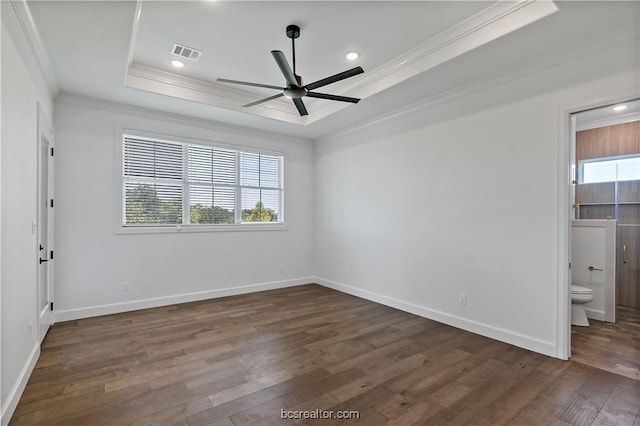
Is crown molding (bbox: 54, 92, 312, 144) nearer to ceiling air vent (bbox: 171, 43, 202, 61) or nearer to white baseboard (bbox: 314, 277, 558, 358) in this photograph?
ceiling air vent (bbox: 171, 43, 202, 61)

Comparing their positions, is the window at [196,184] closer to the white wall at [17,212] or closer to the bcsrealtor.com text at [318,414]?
the white wall at [17,212]

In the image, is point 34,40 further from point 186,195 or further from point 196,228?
point 196,228

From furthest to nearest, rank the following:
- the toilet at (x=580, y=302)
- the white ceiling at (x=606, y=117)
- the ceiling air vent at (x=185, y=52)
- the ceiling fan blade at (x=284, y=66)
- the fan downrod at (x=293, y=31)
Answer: the white ceiling at (x=606, y=117) → the toilet at (x=580, y=302) → the ceiling air vent at (x=185, y=52) → the fan downrod at (x=293, y=31) → the ceiling fan blade at (x=284, y=66)

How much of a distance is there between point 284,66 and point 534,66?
7.98 feet

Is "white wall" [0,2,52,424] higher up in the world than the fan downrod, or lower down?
lower down

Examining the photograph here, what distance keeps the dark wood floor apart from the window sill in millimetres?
1209

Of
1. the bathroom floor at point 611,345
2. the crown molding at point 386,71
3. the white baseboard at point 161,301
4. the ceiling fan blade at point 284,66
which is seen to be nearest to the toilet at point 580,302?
the bathroom floor at point 611,345

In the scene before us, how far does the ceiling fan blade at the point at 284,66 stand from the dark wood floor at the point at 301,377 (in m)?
2.53

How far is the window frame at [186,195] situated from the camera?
170 inches

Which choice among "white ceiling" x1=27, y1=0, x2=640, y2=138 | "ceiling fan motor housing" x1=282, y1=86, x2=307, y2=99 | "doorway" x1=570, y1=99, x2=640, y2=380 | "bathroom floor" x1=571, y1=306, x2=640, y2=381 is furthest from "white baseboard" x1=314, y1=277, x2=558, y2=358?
"ceiling fan motor housing" x1=282, y1=86, x2=307, y2=99

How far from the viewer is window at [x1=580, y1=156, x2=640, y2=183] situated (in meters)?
4.62

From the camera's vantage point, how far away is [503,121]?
3377 mm

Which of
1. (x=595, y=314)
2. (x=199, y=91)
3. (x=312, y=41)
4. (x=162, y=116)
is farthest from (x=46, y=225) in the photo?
(x=595, y=314)

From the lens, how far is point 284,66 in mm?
2596
